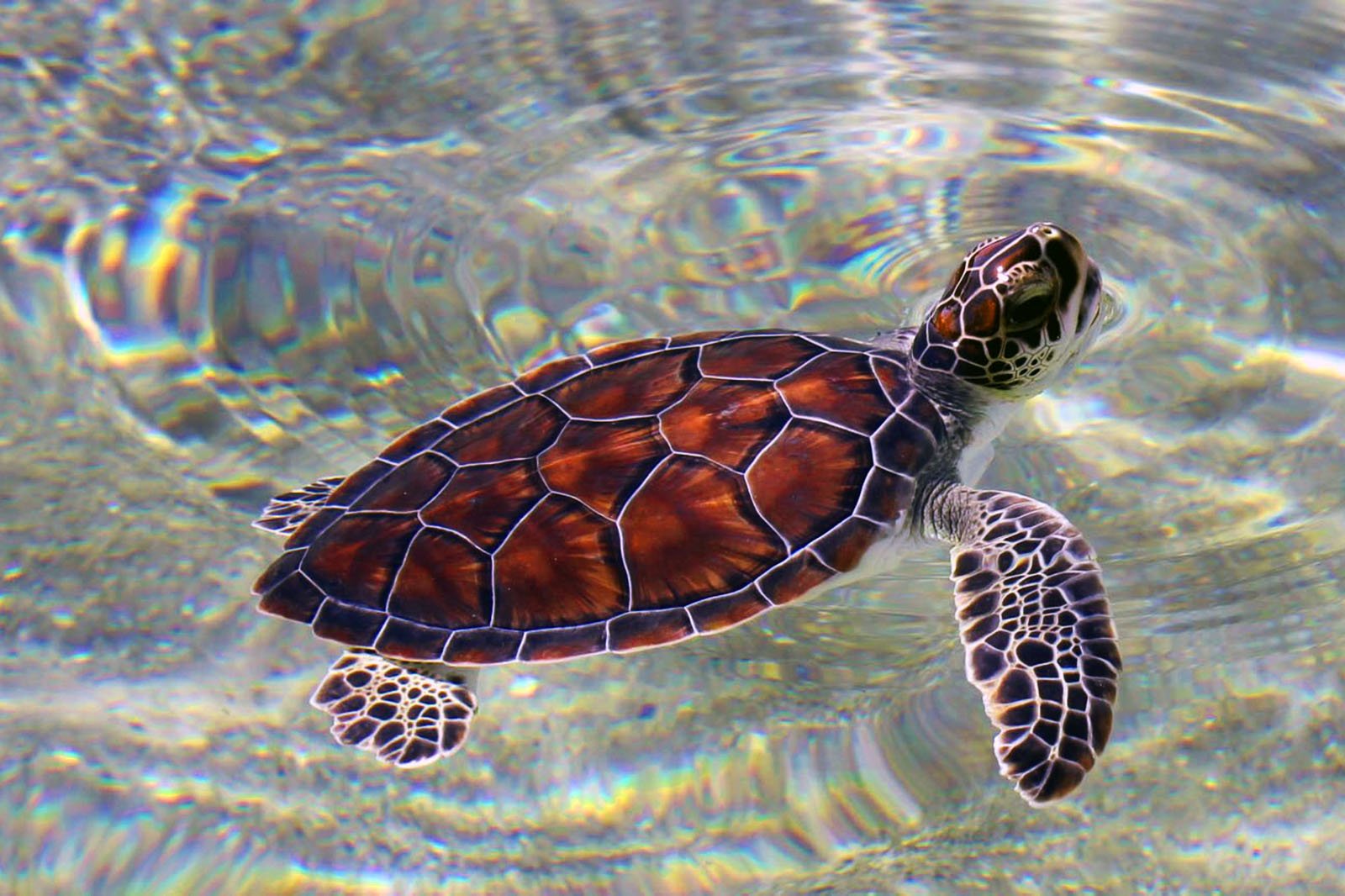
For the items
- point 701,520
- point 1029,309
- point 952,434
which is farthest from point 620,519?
point 1029,309

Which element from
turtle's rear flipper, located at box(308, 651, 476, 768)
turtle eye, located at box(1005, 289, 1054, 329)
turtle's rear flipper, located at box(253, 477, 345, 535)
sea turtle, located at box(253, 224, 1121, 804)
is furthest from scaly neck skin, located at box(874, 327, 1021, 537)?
turtle's rear flipper, located at box(253, 477, 345, 535)

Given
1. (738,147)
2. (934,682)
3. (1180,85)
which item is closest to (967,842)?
(934,682)

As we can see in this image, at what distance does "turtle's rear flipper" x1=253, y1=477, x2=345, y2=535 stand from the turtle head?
178cm

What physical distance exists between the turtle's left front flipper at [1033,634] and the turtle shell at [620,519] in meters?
0.23

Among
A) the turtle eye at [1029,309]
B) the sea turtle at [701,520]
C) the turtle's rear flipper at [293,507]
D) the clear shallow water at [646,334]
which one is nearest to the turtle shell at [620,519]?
the sea turtle at [701,520]

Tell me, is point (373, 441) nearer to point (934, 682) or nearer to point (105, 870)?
point (105, 870)

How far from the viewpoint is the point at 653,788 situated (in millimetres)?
2768

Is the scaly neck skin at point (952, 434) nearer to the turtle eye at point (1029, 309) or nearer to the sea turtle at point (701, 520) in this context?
the sea turtle at point (701, 520)

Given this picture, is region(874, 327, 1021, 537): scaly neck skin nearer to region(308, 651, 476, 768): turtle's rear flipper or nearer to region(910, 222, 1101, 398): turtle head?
region(910, 222, 1101, 398): turtle head

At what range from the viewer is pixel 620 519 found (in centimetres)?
261

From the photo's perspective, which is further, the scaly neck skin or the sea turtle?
the scaly neck skin

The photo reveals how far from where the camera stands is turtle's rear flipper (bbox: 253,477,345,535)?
3035 millimetres

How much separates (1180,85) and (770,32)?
5.53 ft

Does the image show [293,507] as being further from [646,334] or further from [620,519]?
[646,334]
